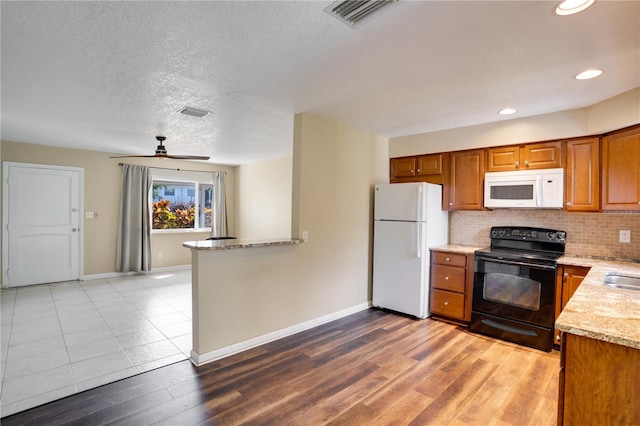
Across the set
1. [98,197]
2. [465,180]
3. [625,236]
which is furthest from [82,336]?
[625,236]

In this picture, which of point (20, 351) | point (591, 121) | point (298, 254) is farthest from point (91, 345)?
point (591, 121)

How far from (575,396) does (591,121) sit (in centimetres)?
274

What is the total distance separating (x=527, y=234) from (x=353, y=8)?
10.5ft

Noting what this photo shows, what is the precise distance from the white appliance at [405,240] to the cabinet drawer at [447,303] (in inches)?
3.8

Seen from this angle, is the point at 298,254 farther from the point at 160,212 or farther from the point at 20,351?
the point at 160,212

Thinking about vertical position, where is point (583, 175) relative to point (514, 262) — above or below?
above

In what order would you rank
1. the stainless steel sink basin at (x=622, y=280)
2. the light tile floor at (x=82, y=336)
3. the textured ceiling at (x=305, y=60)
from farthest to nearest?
the light tile floor at (x=82, y=336) → the stainless steel sink basin at (x=622, y=280) → the textured ceiling at (x=305, y=60)

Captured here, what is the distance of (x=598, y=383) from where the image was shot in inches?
51.5

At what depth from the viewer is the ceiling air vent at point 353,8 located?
1.57 metres

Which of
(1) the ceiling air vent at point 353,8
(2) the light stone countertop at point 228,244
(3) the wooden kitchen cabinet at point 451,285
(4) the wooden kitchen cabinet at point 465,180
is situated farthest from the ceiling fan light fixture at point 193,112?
(3) the wooden kitchen cabinet at point 451,285

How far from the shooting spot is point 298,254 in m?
3.46

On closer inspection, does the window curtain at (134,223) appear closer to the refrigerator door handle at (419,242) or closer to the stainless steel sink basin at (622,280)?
the refrigerator door handle at (419,242)

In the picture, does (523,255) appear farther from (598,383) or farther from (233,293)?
(233,293)

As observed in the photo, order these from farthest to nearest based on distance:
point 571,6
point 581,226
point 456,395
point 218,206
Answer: point 218,206 → point 581,226 → point 456,395 → point 571,6
